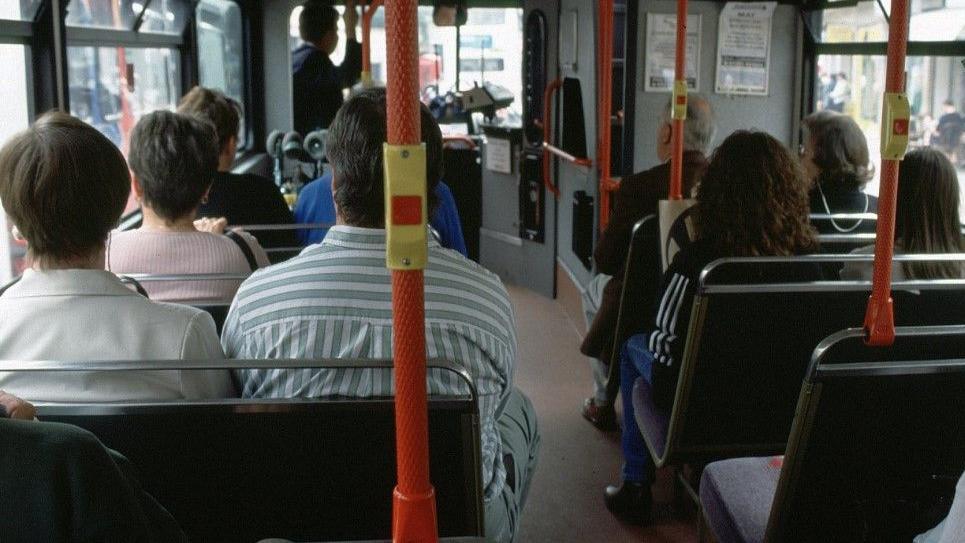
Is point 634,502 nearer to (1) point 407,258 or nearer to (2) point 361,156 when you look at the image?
(2) point 361,156

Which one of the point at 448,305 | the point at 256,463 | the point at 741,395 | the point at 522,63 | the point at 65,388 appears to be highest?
the point at 522,63

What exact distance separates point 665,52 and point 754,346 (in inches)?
106

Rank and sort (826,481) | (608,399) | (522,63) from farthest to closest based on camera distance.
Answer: (522,63) → (608,399) → (826,481)

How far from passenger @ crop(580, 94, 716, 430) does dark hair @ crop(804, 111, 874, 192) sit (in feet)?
1.29

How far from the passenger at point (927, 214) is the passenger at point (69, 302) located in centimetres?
176

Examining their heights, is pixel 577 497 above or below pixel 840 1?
below

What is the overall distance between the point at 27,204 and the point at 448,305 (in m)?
0.69

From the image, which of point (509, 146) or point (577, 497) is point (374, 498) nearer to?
point (577, 497)

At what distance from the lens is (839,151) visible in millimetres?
3512

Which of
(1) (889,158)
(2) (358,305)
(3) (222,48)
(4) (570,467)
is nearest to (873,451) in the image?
(1) (889,158)

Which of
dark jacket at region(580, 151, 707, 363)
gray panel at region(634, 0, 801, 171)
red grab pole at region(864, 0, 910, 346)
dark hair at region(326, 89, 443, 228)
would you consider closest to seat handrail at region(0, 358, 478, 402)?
dark hair at region(326, 89, 443, 228)

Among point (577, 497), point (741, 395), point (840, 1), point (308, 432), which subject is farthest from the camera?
point (840, 1)

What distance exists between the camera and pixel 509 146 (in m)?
6.55

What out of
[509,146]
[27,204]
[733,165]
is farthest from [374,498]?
[509,146]
